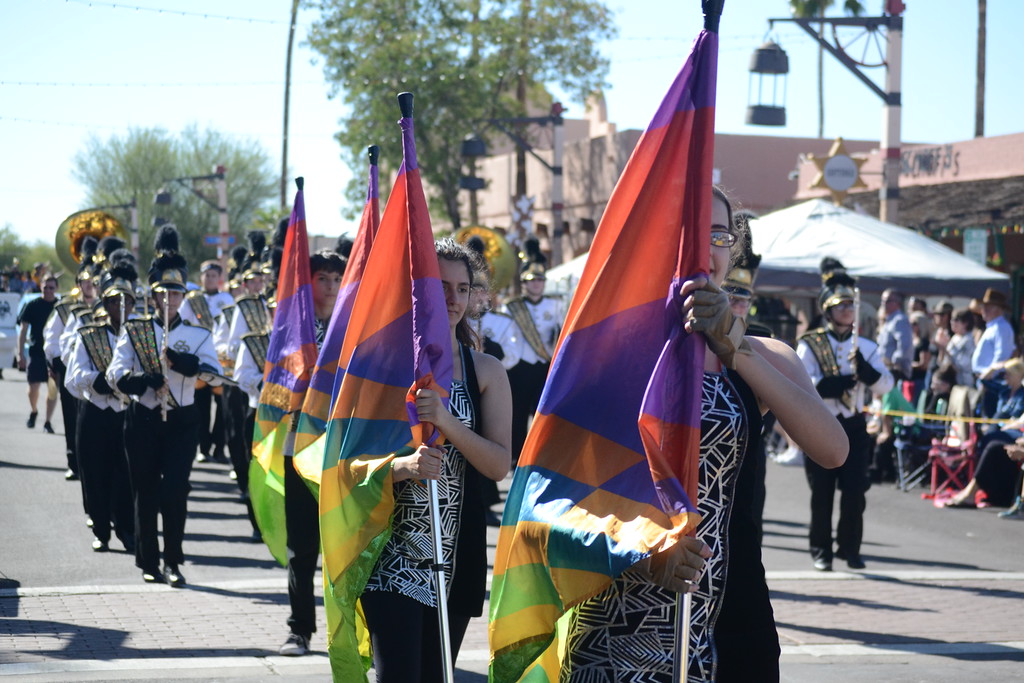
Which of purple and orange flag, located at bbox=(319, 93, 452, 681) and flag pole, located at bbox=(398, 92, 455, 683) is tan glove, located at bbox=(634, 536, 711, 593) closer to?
flag pole, located at bbox=(398, 92, 455, 683)

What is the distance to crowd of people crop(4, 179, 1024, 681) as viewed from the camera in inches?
132

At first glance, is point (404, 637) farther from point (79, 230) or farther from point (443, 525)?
point (79, 230)

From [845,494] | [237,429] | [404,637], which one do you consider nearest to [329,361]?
[404,637]

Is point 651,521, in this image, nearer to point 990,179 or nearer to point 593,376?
point 593,376

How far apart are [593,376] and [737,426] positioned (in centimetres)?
39

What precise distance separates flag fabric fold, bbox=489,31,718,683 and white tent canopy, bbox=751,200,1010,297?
39.3ft

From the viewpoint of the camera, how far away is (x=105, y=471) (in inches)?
405

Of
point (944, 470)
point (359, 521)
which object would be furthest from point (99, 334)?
point (944, 470)

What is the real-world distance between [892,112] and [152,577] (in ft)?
36.8

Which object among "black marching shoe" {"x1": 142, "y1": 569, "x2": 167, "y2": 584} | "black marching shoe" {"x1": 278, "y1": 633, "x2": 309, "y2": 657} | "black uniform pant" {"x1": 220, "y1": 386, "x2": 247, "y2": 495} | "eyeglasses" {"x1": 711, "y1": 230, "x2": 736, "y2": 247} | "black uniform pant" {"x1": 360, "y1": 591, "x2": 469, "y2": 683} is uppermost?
"eyeglasses" {"x1": 711, "y1": 230, "x2": 736, "y2": 247}

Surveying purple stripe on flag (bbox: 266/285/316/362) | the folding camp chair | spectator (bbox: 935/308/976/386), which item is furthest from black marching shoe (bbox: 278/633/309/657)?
spectator (bbox: 935/308/976/386)

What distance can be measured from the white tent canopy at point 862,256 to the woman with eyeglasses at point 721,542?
1159 cm

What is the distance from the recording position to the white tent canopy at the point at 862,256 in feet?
50.2

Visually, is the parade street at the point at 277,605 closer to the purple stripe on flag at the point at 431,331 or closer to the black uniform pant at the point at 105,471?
the black uniform pant at the point at 105,471
